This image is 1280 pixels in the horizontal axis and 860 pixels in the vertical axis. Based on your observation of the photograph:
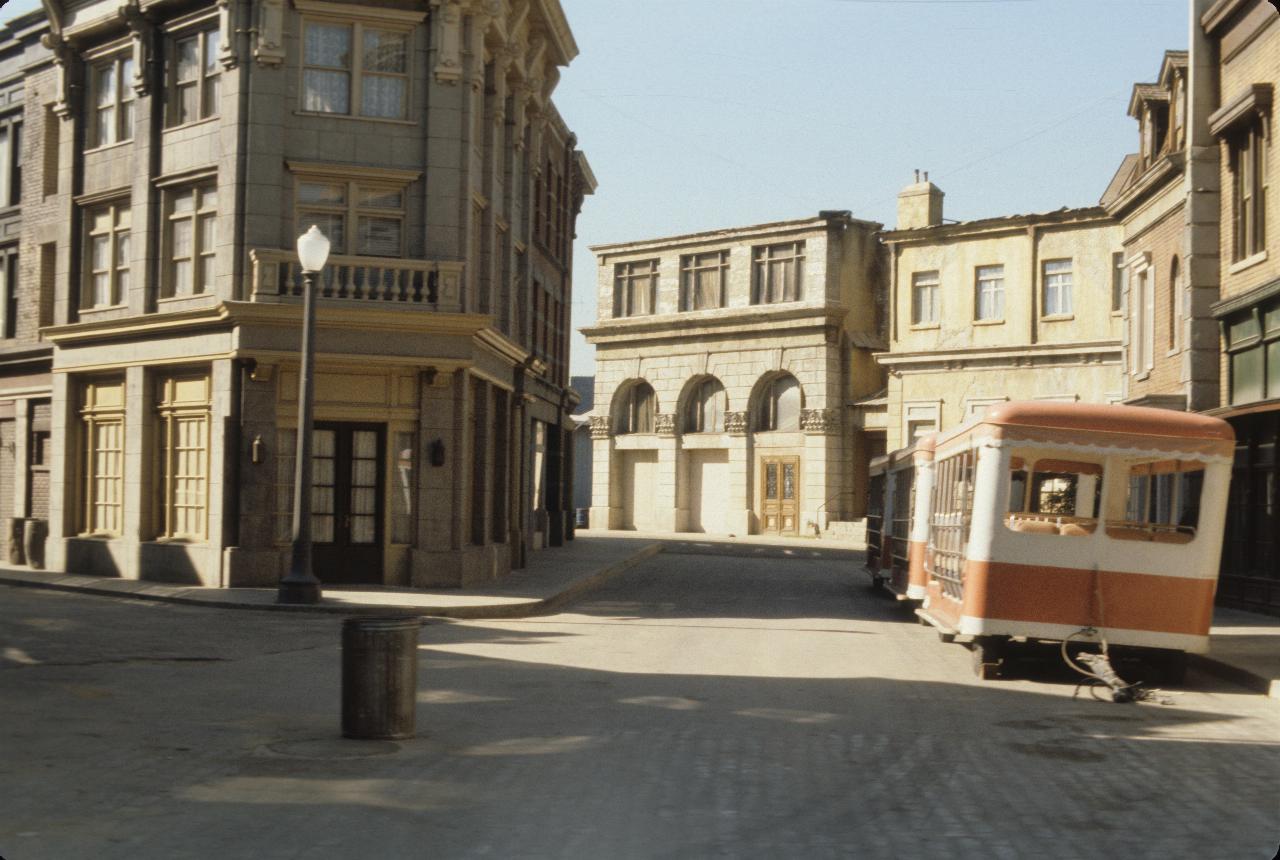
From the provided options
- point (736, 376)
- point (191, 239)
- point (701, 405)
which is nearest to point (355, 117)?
point (191, 239)

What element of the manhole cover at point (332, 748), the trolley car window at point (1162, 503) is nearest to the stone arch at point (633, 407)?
the trolley car window at point (1162, 503)

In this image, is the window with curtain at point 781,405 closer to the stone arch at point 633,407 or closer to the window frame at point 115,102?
the stone arch at point 633,407

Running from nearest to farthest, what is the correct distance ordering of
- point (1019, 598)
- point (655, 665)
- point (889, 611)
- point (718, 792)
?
1. point (718, 792)
2. point (1019, 598)
3. point (655, 665)
4. point (889, 611)

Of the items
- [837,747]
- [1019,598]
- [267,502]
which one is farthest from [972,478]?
[267,502]

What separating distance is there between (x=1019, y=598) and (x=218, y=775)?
8.49 meters

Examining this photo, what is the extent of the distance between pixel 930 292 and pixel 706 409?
11655mm

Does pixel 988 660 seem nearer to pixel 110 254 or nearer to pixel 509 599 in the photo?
pixel 509 599

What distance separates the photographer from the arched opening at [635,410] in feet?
195

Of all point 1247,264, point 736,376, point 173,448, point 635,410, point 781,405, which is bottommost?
point 173,448

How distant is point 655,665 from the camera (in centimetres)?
1580

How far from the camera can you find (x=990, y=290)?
4794 cm

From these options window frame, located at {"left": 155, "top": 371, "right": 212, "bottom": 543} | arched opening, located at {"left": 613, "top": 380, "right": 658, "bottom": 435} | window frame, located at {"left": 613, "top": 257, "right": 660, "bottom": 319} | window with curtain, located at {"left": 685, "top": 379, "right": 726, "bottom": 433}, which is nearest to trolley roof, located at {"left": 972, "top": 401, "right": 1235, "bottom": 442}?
window frame, located at {"left": 155, "top": 371, "right": 212, "bottom": 543}

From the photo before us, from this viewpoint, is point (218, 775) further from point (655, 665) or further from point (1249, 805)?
point (655, 665)

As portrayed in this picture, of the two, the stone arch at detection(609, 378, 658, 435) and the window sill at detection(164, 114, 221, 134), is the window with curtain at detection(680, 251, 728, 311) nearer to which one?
the stone arch at detection(609, 378, 658, 435)
